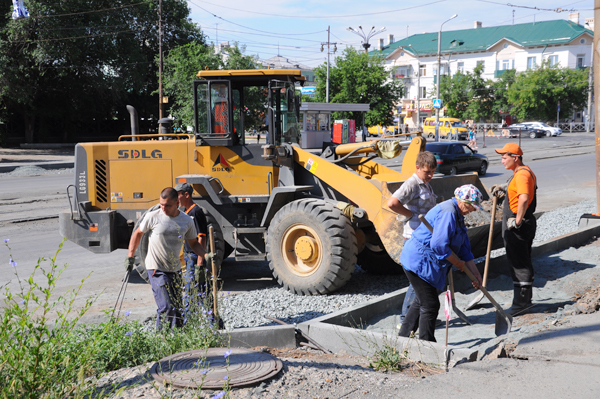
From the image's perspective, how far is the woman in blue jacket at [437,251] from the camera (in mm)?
4703

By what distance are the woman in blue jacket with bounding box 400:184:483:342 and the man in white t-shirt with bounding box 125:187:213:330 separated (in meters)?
2.15

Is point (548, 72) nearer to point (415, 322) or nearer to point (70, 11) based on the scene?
point (70, 11)

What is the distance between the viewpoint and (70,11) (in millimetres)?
37062

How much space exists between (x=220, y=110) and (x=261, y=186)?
1.26 metres

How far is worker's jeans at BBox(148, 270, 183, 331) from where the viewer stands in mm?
5309

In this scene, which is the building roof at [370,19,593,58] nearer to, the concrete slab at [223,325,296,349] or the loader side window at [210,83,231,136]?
the loader side window at [210,83,231,136]

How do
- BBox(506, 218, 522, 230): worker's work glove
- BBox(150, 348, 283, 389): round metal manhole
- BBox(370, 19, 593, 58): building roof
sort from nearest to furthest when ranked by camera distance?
BBox(150, 348, 283, 389): round metal manhole
BBox(506, 218, 522, 230): worker's work glove
BBox(370, 19, 593, 58): building roof

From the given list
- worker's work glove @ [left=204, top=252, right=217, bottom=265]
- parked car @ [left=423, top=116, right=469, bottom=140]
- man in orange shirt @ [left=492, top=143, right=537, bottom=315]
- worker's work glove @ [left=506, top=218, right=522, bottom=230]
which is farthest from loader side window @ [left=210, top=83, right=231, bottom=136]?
parked car @ [left=423, top=116, right=469, bottom=140]

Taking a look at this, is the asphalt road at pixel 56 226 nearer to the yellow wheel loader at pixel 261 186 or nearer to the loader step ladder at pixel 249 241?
the yellow wheel loader at pixel 261 186

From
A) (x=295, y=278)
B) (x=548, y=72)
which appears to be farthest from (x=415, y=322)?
(x=548, y=72)

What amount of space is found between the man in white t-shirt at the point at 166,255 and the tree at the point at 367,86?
3966 cm

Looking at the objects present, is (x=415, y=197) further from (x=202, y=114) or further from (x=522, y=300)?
(x=202, y=114)

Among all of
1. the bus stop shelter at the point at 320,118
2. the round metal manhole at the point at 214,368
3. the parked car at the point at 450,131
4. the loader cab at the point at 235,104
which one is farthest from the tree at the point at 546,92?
the round metal manhole at the point at 214,368

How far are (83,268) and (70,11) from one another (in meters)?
33.2
